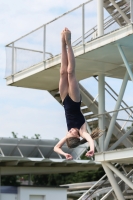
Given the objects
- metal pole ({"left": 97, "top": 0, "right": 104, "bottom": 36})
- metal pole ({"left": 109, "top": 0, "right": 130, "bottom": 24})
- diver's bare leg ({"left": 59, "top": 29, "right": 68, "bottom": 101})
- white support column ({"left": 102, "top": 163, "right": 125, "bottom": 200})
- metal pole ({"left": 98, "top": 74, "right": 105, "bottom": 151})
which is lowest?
diver's bare leg ({"left": 59, "top": 29, "right": 68, "bottom": 101})

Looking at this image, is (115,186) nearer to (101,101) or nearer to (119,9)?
(101,101)

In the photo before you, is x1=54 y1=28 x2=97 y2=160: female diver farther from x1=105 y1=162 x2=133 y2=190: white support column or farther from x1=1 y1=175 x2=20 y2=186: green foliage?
x1=1 y1=175 x2=20 y2=186: green foliage

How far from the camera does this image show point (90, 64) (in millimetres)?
25469

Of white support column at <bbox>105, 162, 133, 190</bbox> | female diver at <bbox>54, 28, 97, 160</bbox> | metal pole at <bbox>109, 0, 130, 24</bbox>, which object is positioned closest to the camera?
female diver at <bbox>54, 28, 97, 160</bbox>

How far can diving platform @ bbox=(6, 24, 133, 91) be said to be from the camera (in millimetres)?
22688

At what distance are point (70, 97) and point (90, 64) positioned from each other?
14.2 m

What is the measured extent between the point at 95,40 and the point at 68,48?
1210cm

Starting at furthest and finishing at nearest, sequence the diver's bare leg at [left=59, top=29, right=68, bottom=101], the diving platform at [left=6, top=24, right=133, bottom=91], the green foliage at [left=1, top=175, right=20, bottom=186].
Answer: the green foliage at [left=1, top=175, right=20, bottom=186], the diving platform at [left=6, top=24, right=133, bottom=91], the diver's bare leg at [left=59, top=29, right=68, bottom=101]

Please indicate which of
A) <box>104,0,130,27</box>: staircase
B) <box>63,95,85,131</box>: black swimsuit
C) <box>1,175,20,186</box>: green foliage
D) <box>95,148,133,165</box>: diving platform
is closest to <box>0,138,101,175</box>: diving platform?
<box>95,148,133,165</box>: diving platform

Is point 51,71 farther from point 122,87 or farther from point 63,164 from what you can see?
point 63,164

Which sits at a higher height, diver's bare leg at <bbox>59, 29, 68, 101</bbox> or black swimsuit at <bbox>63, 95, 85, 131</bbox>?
diver's bare leg at <bbox>59, 29, 68, 101</bbox>

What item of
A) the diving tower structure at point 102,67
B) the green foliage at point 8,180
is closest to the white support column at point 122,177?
the diving tower structure at point 102,67

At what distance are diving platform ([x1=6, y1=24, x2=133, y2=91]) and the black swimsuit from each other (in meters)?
10.8

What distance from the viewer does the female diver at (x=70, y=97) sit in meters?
11.2
